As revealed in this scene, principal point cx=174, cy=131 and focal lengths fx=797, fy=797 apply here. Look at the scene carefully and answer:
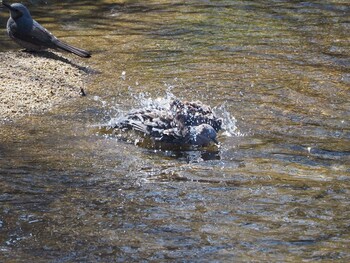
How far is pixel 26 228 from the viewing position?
4859mm

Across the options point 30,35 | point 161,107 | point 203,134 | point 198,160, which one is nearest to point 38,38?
point 30,35

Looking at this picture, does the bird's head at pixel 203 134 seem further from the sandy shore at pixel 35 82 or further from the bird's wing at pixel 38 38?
the bird's wing at pixel 38 38

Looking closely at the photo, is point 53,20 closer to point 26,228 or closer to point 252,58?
point 252,58

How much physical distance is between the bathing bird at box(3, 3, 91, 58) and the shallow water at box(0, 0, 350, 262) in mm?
387

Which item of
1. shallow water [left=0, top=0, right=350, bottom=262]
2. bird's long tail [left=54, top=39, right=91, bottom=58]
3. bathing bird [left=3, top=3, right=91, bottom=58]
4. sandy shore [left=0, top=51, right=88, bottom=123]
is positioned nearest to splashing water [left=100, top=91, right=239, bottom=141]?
shallow water [left=0, top=0, right=350, bottom=262]

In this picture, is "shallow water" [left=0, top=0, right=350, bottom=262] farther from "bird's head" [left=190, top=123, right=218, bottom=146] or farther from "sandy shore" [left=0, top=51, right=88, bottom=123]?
"sandy shore" [left=0, top=51, right=88, bottom=123]

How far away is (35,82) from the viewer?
26.6 ft

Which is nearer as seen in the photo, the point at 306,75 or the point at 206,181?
the point at 206,181

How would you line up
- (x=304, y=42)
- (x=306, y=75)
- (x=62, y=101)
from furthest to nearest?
1. (x=304, y=42)
2. (x=306, y=75)
3. (x=62, y=101)

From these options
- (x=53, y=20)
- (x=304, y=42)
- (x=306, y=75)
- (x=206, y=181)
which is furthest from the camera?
(x=53, y=20)

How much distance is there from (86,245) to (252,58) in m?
4.65

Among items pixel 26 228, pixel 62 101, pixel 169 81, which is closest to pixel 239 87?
pixel 169 81

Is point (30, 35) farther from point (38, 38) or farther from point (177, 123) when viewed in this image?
point (177, 123)

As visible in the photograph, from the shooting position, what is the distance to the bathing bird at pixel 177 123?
20.8 feet
